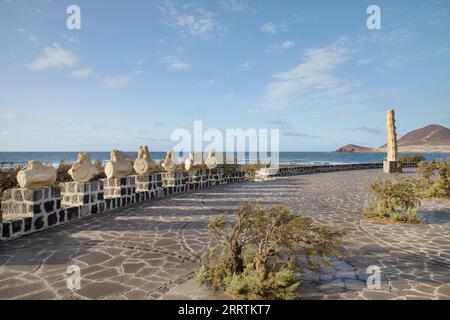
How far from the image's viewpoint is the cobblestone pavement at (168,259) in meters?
3.30

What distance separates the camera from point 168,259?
4.35 meters

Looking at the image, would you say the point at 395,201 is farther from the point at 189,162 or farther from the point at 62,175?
the point at 62,175

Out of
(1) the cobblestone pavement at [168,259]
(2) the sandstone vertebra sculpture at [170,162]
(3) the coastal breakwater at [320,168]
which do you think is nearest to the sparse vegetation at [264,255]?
(1) the cobblestone pavement at [168,259]

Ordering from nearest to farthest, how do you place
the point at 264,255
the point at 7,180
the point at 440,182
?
the point at 264,255 < the point at 7,180 < the point at 440,182

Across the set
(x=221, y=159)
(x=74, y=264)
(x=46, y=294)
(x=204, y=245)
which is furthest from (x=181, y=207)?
(x=221, y=159)

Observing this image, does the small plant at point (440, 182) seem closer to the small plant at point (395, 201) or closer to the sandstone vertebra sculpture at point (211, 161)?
the small plant at point (395, 201)

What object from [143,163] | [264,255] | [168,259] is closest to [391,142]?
[143,163]

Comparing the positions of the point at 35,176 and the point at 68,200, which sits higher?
the point at 35,176

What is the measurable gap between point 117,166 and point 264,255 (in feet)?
20.7

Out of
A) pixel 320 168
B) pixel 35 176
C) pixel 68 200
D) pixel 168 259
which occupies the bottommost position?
pixel 168 259

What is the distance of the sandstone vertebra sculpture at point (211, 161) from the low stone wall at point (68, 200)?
286 centimetres

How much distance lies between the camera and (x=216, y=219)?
3.81 meters
